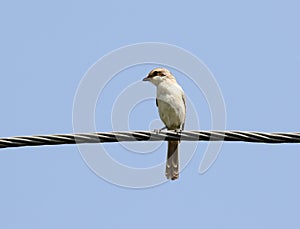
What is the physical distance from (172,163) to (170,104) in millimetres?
1037

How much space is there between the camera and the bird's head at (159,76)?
11.1m

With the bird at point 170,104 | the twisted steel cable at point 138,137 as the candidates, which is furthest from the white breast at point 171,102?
the twisted steel cable at point 138,137

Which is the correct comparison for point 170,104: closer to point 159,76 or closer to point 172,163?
point 159,76

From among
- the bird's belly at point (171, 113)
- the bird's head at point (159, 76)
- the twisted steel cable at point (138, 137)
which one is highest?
the bird's head at point (159, 76)

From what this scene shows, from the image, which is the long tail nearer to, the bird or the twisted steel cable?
the bird

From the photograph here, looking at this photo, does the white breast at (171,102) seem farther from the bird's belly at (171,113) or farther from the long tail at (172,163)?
the long tail at (172,163)

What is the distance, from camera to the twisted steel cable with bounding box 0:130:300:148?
6262 mm

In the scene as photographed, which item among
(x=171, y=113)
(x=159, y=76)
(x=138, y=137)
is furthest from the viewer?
(x=159, y=76)

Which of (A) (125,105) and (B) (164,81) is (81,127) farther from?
(B) (164,81)

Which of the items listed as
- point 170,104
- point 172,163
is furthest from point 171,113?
point 172,163

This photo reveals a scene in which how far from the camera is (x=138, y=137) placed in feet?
21.8

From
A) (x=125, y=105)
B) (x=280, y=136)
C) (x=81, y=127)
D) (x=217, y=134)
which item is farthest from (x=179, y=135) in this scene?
(x=125, y=105)

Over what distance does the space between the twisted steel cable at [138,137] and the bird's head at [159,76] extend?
438 centimetres

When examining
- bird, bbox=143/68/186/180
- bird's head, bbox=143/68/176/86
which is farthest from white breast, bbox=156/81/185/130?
bird's head, bbox=143/68/176/86
